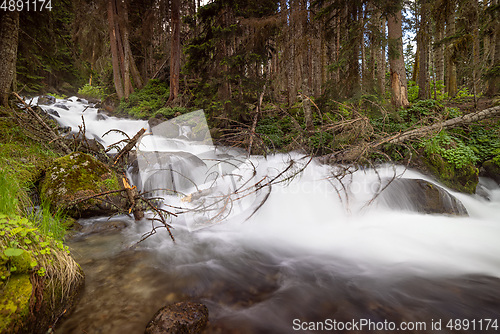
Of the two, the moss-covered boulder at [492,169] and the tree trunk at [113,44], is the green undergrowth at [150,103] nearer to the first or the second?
the tree trunk at [113,44]

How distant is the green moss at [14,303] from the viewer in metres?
1.69

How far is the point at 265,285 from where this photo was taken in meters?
3.17

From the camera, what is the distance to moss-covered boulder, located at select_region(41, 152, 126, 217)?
13.9 feet

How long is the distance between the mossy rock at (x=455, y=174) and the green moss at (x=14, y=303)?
9.06 metres

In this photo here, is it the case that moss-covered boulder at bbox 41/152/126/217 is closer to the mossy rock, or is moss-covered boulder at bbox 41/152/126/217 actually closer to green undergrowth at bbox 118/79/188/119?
the mossy rock

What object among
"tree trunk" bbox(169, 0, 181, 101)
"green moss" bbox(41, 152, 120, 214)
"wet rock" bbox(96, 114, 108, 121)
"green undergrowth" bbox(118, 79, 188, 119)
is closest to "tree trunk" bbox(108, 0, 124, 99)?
"green undergrowth" bbox(118, 79, 188, 119)

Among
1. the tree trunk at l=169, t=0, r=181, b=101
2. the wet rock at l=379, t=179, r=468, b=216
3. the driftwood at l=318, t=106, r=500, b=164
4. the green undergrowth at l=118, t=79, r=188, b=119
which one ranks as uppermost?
the tree trunk at l=169, t=0, r=181, b=101

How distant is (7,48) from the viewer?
725 cm

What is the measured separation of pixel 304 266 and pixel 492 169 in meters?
7.52

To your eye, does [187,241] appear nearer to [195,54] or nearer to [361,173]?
[361,173]

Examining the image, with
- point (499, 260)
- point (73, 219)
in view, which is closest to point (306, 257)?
point (499, 260)

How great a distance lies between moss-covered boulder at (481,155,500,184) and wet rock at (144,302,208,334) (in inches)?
361

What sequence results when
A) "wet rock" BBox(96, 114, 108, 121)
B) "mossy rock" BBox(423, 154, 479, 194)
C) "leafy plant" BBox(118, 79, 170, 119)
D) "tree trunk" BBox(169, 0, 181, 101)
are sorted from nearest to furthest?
1. "mossy rock" BBox(423, 154, 479, 194)
2. "tree trunk" BBox(169, 0, 181, 101)
3. "wet rock" BBox(96, 114, 108, 121)
4. "leafy plant" BBox(118, 79, 170, 119)

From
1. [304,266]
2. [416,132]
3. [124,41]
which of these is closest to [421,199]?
[416,132]
